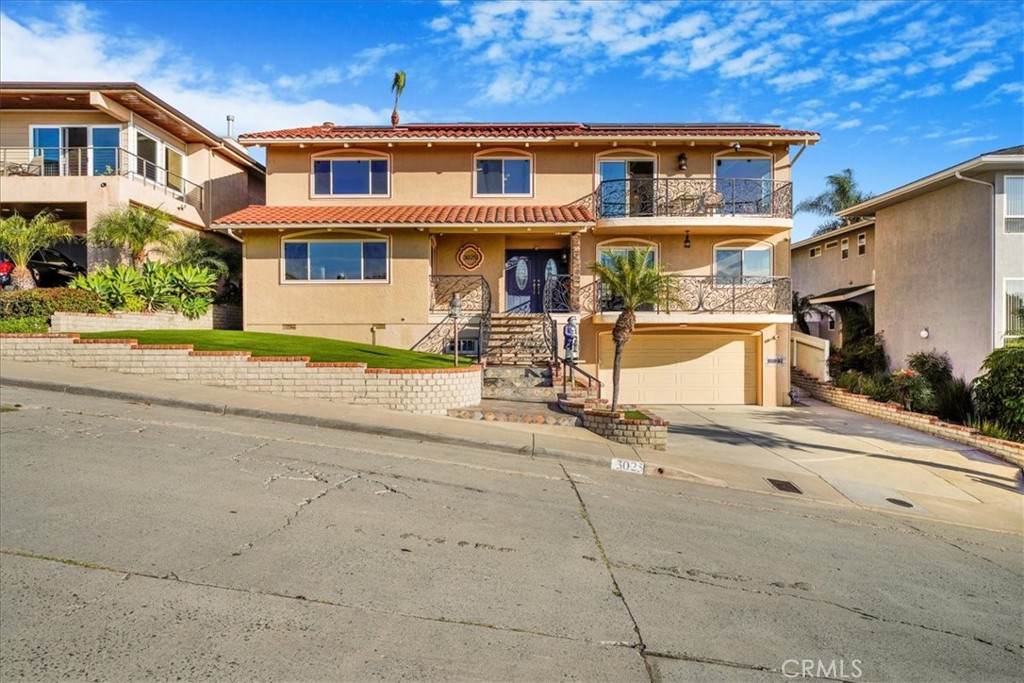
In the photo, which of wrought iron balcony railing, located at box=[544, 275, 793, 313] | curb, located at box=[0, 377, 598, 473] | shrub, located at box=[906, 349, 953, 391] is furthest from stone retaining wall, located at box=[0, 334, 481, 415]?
shrub, located at box=[906, 349, 953, 391]

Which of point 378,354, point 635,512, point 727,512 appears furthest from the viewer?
point 378,354

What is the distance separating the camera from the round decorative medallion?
61.3 feet

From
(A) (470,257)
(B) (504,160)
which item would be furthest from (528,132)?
(A) (470,257)

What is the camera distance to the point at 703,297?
58.3 feet

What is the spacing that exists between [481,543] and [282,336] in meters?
12.7

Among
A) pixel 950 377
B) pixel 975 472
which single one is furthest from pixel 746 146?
pixel 975 472

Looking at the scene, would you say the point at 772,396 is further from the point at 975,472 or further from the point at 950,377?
the point at 975,472

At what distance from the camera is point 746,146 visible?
18.8 meters

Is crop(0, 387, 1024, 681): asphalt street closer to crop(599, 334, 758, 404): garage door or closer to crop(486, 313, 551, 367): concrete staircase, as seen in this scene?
crop(486, 313, 551, 367): concrete staircase

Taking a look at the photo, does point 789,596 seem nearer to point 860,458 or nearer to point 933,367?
point 860,458

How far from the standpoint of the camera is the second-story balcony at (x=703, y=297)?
17.5m

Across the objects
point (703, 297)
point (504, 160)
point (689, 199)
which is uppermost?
point (504, 160)

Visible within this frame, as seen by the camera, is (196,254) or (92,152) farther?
(92,152)

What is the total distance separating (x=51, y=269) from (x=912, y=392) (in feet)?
84.5
